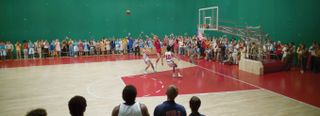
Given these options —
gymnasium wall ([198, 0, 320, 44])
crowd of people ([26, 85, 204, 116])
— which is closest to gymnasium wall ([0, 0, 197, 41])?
gymnasium wall ([198, 0, 320, 44])

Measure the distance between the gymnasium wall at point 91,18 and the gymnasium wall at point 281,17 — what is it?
6473 mm

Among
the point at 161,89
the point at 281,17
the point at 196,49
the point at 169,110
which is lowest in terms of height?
the point at 161,89

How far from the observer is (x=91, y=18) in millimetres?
23625

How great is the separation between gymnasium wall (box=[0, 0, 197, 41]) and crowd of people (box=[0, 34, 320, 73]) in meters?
0.82

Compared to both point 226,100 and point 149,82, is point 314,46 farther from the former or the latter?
point 149,82

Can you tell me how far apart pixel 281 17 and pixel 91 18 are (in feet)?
49.9

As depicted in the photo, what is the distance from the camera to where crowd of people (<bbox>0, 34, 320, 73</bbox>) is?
13.8 meters

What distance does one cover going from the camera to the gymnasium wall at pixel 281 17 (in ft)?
47.3

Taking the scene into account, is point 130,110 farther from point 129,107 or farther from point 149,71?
point 149,71

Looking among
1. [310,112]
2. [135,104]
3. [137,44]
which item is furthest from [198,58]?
[135,104]

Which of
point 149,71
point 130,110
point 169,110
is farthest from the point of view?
point 149,71

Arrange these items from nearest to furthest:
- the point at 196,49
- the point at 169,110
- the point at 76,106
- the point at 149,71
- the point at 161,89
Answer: the point at 76,106
the point at 169,110
the point at 161,89
the point at 149,71
the point at 196,49

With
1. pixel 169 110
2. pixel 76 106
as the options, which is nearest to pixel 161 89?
pixel 169 110

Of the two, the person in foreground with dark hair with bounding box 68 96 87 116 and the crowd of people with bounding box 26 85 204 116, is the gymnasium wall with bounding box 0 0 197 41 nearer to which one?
the crowd of people with bounding box 26 85 204 116
